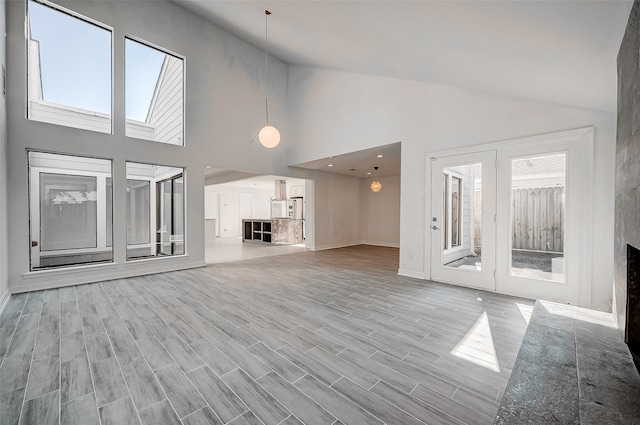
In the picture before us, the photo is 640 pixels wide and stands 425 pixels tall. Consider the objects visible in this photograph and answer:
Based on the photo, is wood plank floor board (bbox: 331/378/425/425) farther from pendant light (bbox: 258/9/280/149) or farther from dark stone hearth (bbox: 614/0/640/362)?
pendant light (bbox: 258/9/280/149)

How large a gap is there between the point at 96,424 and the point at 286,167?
21.5 ft

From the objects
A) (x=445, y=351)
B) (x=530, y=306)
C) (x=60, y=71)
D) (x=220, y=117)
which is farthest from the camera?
(x=220, y=117)

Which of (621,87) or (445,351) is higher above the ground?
(621,87)

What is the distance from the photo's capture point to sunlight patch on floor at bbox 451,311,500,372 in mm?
2083

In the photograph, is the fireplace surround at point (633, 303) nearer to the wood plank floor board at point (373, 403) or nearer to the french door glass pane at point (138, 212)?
the wood plank floor board at point (373, 403)

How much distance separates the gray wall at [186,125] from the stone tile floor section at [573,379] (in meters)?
5.71

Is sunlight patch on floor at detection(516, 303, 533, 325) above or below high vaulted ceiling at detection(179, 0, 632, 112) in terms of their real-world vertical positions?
below

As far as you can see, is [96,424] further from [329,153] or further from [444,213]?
[329,153]

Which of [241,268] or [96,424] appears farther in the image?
[241,268]

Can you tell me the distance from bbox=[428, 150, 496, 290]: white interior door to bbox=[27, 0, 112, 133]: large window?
607cm

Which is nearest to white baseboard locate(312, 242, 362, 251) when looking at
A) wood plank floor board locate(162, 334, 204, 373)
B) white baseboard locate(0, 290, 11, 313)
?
wood plank floor board locate(162, 334, 204, 373)

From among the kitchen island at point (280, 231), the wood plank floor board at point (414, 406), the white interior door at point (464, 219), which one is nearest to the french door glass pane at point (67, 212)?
the wood plank floor board at point (414, 406)

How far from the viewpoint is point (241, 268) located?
223 inches

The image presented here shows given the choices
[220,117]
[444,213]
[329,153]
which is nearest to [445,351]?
[444,213]
